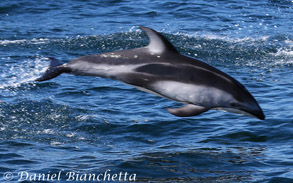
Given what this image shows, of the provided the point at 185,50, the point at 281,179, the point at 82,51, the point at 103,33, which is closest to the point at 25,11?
the point at 103,33

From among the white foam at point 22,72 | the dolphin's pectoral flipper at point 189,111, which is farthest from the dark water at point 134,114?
the dolphin's pectoral flipper at point 189,111

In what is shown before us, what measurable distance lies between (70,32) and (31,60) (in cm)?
443

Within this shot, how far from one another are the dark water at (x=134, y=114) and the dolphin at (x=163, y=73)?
1.47 metres

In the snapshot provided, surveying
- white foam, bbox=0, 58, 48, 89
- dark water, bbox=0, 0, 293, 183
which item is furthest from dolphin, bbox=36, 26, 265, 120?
white foam, bbox=0, 58, 48, 89

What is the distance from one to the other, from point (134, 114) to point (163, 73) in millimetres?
4977

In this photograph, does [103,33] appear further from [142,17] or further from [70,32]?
[142,17]

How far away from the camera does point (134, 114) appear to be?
12172 mm

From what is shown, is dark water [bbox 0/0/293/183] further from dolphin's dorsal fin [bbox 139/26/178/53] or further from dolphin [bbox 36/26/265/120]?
dolphin's dorsal fin [bbox 139/26/178/53]

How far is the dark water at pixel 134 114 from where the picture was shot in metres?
8.84

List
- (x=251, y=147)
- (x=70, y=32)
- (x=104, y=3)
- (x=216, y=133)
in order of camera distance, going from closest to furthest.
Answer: (x=251, y=147), (x=216, y=133), (x=70, y=32), (x=104, y=3)

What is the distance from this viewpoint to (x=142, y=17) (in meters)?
24.2

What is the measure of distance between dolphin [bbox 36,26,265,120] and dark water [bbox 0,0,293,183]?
57.8 inches

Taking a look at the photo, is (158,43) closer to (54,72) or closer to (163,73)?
(163,73)

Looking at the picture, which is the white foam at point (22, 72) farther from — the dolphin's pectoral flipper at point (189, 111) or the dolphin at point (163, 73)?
the dolphin's pectoral flipper at point (189, 111)
